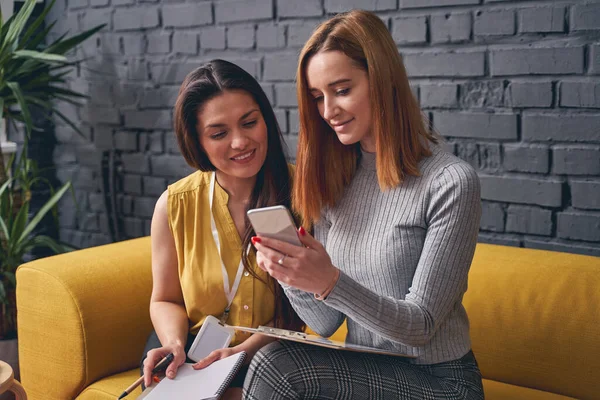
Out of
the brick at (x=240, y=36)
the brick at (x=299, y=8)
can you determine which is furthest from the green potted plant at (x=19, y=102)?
the brick at (x=299, y=8)

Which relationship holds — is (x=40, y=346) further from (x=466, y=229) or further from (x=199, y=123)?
Result: (x=466, y=229)

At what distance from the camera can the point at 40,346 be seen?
79.4 inches

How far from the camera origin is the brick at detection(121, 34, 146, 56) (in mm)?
3006

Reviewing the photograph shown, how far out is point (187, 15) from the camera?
112 inches

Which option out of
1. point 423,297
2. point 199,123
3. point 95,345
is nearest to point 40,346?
point 95,345

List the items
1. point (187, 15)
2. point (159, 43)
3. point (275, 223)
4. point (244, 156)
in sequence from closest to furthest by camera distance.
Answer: point (275, 223) → point (244, 156) → point (187, 15) → point (159, 43)

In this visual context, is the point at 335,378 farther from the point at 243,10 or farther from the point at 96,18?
the point at 96,18

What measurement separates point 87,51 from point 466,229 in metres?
2.29

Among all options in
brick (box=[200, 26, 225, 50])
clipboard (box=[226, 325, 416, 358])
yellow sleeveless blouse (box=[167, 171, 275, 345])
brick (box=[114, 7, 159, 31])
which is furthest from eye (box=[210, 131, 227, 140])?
brick (box=[114, 7, 159, 31])

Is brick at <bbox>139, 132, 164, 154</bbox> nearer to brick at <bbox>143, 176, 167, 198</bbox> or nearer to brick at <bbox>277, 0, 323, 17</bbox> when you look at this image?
brick at <bbox>143, 176, 167, 198</bbox>

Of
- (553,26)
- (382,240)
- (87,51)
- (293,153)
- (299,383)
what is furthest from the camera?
(87,51)

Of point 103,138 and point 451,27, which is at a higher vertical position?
point 451,27

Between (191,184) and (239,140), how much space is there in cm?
24

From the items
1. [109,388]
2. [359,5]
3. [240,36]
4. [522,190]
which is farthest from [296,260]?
[240,36]
